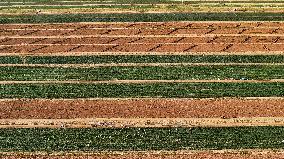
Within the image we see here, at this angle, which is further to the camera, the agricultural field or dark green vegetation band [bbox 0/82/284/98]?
dark green vegetation band [bbox 0/82/284/98]

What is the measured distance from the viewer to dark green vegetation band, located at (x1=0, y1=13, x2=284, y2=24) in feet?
143

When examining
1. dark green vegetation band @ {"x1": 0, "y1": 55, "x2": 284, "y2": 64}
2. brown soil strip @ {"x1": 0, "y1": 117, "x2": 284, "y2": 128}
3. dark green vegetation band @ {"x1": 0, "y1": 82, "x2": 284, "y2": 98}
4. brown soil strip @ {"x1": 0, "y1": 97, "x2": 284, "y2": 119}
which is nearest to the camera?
brown soil strip @ {"x1": 0, "y1": 117, "x2": 284, "y2": 128}

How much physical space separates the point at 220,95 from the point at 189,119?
3601 millimetres

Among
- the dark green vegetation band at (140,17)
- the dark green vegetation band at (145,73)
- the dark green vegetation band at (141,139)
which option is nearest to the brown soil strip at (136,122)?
the dark green vegetation band at (141,139)

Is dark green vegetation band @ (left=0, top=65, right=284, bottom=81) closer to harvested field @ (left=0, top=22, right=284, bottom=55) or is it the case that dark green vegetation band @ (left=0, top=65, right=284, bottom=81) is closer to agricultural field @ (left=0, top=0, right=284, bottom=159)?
agricultural field @ (left=0, top=0, right=284, bottom=159)

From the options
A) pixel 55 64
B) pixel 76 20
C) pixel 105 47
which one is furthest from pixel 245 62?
pixel 76 20

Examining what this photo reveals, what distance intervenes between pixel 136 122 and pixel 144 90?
401 centimetres

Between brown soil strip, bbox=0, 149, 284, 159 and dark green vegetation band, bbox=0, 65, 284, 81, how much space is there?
8852 mm

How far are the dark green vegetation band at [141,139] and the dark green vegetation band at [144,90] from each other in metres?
4.13

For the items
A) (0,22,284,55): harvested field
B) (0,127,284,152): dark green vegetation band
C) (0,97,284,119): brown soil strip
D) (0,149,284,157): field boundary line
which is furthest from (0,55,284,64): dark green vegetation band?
(0,149,284,157): field boundary line

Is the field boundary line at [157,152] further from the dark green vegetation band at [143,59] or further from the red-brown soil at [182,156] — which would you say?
the dark green vegetation band at [143,59]

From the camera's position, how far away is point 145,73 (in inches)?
1262

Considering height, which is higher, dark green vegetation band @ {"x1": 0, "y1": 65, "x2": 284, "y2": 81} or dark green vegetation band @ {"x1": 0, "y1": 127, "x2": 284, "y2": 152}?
dark green vegetation band @ {"x1": 0, "y1": 65, "x2": 284, "y2": 81}

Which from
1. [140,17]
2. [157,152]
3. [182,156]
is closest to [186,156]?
[182,156]
